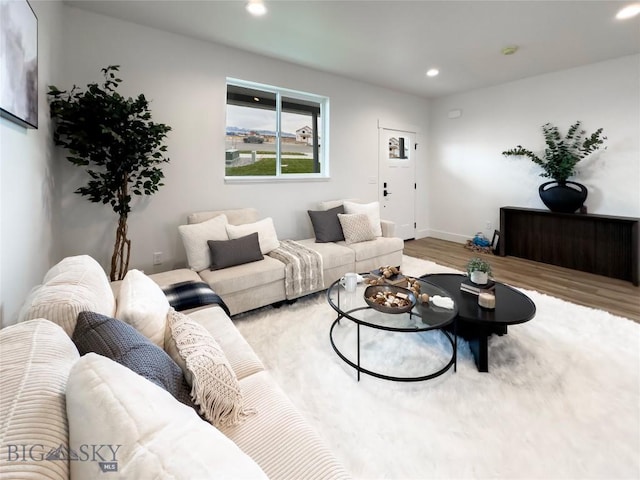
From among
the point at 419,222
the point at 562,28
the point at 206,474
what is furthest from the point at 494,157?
the point at 206,474

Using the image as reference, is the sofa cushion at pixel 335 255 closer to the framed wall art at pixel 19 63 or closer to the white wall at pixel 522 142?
the framed wall art at pixel 19 63

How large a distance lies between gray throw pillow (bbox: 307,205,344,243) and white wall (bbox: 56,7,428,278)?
19.2 inches

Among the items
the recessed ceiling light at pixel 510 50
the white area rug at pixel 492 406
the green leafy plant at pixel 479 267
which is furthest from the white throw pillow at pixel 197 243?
the recessed ceiling light at pixel 510 50

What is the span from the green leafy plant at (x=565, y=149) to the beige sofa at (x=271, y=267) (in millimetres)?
2397

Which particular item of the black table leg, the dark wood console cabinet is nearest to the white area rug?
the black table leg

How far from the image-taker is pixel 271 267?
2811 mm

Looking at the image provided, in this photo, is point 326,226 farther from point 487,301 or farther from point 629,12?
point 629,12

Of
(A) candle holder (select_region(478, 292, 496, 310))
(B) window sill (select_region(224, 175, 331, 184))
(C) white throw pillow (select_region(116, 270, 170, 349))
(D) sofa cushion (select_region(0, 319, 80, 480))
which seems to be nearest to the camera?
(D) sofa cushion (select_region(0, 319, 80, 480))

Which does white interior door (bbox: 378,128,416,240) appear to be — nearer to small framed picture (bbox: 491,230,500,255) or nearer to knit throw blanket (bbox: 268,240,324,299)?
small framed picture (bbox: 491,230,500,255)

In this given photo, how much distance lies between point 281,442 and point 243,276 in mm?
1779

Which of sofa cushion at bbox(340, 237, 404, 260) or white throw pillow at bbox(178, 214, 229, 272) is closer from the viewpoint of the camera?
white throw pillow at bbox(178, 214, 229, 272)

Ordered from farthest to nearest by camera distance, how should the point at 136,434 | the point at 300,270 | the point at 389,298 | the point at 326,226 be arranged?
the point at 326,226 → the point at 300,270 → the point at 389,298 → the point at 136,434

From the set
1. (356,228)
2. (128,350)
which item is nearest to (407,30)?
(356,228)

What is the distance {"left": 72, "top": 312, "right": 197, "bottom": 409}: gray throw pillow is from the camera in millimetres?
917
